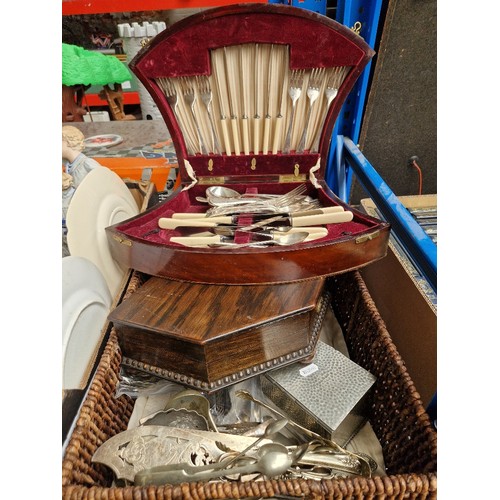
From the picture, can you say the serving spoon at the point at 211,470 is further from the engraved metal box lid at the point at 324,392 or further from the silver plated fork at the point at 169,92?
the silver plated fork at the point at 169,92

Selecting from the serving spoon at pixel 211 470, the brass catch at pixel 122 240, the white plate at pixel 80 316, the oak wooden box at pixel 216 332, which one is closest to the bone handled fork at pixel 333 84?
the oak wooden box at pixel 216 332

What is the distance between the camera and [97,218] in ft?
2.97

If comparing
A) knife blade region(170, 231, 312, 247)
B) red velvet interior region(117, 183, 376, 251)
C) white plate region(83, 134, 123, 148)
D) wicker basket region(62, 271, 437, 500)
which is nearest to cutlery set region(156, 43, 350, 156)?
red velvet interior region(117, 183, 376, 251)

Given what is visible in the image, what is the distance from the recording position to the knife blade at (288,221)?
88cm

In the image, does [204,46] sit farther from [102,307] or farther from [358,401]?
[358,401]

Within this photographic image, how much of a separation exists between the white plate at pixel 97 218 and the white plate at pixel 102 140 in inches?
25.4

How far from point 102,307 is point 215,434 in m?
0.41

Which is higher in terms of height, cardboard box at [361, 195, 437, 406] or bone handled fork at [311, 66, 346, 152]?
bone handled fork at [311, 66, 346, 152]

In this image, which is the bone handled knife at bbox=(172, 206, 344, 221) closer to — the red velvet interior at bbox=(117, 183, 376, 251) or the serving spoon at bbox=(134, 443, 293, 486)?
the red velvet interior at bbox=(117, 183, 376, 251)

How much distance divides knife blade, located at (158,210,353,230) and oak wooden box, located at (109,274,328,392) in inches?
8.0

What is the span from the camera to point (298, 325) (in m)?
0.69

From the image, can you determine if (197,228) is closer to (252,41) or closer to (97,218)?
(97,218)

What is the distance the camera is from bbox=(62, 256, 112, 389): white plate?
2.28ft

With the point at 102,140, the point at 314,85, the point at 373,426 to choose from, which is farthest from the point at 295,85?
the point at 102,140
